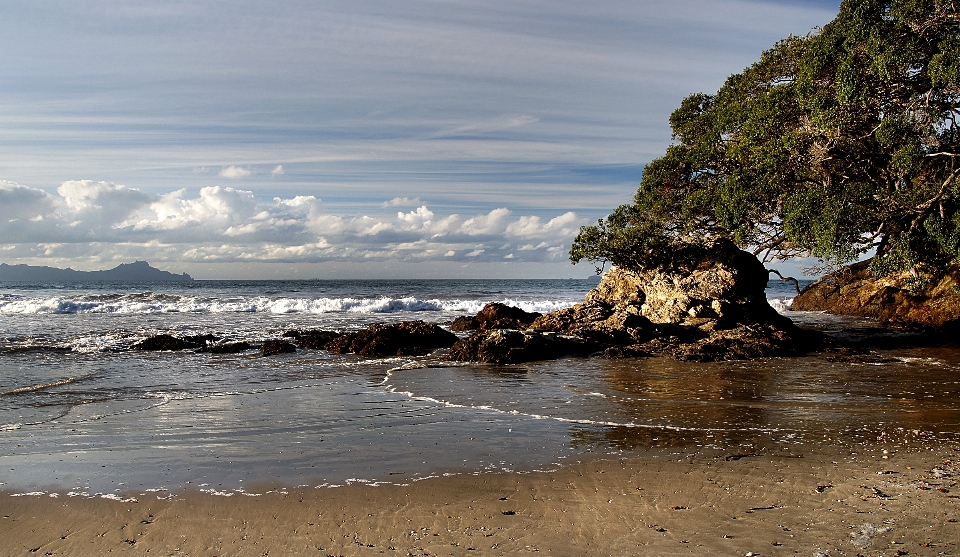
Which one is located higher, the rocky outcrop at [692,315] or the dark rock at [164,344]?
the rocky outcrop at [692,315]

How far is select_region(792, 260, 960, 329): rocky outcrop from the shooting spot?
60.1 feet

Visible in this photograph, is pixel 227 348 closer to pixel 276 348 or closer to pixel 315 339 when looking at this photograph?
pixel 276 348

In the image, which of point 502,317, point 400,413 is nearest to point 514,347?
point 400,413

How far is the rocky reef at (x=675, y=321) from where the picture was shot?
46.8ft

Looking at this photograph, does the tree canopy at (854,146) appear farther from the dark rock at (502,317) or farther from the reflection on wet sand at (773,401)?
the dark rock at (502,317)

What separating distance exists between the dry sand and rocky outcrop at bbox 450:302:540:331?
15310 millimetres

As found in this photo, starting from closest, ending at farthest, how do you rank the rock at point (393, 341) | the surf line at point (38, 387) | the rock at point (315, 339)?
the surf line at point (38, 387) → the rock at point (393, 341) → the rock at point (315, 339)

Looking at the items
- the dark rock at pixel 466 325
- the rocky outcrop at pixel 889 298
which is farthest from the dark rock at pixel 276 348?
the rocky outcrop at pixel 889 298

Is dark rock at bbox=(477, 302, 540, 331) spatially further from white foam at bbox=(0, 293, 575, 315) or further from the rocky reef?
white foam at bbox=(0, 293, 575, 315)

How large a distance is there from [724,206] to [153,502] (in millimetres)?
13559

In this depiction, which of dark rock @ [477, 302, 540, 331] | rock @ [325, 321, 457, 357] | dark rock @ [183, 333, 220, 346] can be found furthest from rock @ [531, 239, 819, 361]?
dark rock @ [183, 333, 220, 346]

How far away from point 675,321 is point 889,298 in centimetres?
1214

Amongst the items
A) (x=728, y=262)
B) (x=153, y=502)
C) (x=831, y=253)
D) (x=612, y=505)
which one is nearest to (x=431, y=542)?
(x=612, y=505)

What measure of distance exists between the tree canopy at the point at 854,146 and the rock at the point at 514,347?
16.1 ft
